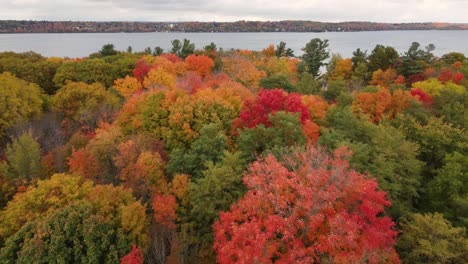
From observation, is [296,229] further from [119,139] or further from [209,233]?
[119,139]

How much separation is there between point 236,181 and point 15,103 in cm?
2736

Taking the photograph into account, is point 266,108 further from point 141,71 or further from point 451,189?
point 141,71

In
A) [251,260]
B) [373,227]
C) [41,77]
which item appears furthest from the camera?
[41,77]

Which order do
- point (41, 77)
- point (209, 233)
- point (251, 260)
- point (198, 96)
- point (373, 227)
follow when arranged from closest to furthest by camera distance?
1. point (251, 260)
2. point (373, 227)
3. point (209, 233)
4. point (198, 96)
5. point (41, 77)

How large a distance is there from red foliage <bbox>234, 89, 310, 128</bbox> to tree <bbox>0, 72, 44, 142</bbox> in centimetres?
2348

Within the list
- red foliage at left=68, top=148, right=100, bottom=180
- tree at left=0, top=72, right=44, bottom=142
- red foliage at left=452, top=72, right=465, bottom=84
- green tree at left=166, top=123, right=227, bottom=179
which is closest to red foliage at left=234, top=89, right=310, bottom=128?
green tree at left=166, top=123, right=227, bottom=179

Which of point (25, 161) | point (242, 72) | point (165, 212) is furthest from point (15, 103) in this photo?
point (242, 72)

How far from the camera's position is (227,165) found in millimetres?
22406

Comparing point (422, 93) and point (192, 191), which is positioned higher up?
point (422, 93)

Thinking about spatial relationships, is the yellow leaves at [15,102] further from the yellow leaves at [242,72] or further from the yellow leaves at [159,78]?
the yellow leaves at [242,72]

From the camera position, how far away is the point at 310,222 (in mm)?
16453

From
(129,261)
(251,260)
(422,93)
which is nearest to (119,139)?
(129,261)

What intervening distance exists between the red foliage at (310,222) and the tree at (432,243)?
1.64 meters

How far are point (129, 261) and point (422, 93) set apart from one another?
34840 millimetres
